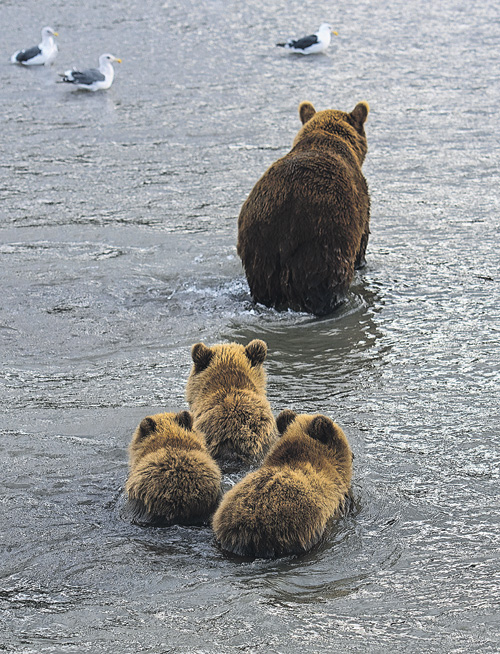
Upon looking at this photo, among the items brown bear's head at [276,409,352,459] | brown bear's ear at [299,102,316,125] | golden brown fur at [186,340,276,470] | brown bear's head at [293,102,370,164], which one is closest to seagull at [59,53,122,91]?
brown bear's ear at [299,102,316,125]

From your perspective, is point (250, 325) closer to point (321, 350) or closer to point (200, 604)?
point (321, 350)

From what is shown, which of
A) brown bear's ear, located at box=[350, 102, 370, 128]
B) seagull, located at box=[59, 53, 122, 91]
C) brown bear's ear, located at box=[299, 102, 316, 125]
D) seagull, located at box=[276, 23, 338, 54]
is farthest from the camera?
seagull, located at box=[276, 23, 338, 54]

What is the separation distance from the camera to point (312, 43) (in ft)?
58.9

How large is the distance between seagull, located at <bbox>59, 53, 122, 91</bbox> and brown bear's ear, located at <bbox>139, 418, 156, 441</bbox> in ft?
38.6

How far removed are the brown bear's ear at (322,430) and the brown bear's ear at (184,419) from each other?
689 millimetres

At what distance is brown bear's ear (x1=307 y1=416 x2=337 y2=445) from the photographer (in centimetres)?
504

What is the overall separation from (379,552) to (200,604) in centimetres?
102

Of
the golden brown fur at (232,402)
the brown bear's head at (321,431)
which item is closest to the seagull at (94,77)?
the golden brown fur at (232,402)

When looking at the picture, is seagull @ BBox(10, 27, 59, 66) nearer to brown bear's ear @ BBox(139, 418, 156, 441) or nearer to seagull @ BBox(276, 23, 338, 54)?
seagull @ BBox(276, 23, 338, 54)

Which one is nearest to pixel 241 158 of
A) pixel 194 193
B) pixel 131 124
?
pixel 194 193

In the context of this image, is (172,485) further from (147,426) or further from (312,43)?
(312,43)

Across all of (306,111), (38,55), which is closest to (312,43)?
(38,55)

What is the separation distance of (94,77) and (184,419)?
11878 millimetres

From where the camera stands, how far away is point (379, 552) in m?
4.71
